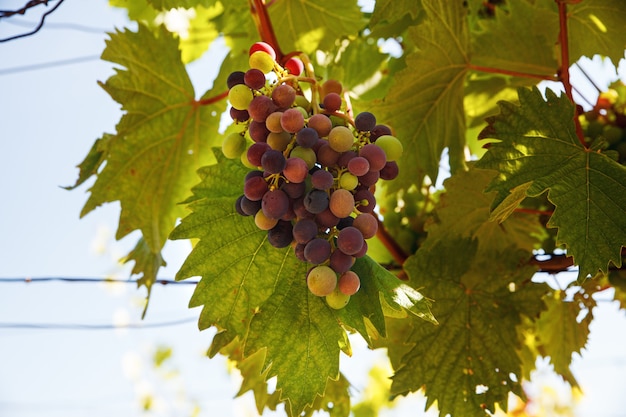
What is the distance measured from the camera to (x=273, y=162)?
2.74 feet

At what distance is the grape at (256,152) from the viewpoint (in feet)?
2.88

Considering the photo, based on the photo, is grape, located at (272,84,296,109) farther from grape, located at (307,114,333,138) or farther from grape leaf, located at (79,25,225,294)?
grape leaf, located at (79,25,225,294)

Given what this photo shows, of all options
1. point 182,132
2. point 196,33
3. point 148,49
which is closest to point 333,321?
point 182,132

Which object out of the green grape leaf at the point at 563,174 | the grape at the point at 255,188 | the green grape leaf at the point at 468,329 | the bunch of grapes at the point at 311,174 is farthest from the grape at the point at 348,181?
the green grape leaf at the point at 468,329

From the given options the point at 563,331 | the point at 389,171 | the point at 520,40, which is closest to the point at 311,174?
the point at 389,171

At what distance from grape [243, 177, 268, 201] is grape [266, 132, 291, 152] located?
5 cm

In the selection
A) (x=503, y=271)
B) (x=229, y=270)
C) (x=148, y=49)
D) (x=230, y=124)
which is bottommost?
(x=503, y=271)

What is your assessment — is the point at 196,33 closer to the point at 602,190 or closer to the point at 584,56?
the point at 584,56

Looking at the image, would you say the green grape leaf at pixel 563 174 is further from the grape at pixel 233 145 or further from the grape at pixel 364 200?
the grape at pixel 233 145

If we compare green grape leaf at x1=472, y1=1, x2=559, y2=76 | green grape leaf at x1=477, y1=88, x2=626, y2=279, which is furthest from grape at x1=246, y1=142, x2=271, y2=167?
green grape leaf at x1=472, y1=1, x2=559, y2=76

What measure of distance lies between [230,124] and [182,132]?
0.12 metres

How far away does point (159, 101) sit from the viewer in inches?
54.8

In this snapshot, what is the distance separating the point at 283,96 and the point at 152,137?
586 mm

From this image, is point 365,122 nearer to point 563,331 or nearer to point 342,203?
point 342,203
